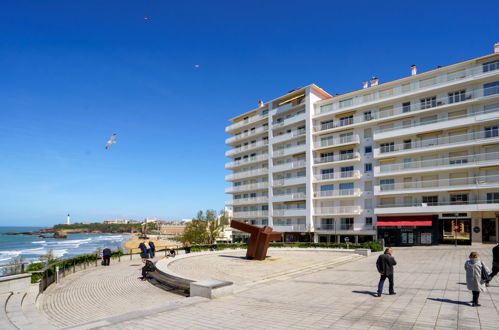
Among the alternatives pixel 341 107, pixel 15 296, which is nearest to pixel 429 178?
pixel 341 107

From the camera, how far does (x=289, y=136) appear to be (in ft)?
172

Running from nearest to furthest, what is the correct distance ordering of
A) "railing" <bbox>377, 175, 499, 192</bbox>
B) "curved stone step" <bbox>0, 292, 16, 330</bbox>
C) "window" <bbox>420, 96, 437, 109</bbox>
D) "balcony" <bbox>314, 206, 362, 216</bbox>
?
1. "curved stone step" <bbox>0, 292, 16, 330</bbox>
2. "railing" <bbox>377, 175, 499, 192</bbox>
3. "window" <bbox>420, 96, 437, 109</bbox>
4. "balcony" <bbox>314, 206, 362, 216</bbox>

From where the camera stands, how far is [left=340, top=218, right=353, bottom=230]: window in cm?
4509

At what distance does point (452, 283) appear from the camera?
1317 centimetres

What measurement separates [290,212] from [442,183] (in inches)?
810

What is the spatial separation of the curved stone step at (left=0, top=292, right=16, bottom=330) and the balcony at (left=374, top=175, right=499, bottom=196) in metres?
37.7

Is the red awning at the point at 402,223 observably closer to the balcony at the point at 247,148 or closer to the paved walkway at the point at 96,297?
the balcony at the point at 247,148

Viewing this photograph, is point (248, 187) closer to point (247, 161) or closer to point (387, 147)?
point (247, 161)

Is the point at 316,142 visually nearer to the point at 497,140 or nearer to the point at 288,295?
the point at 497,140

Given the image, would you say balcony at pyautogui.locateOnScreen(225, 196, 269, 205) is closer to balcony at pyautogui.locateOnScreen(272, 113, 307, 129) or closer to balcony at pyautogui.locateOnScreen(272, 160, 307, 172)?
balcony at pyautogui.locateOnScreen(272, 160, 307, 172)

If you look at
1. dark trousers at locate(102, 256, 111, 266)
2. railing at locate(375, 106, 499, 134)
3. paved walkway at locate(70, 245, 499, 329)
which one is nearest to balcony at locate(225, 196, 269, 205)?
railing at locate(375, 106, 499, 134)

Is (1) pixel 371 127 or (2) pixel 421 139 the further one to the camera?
(1) pixel 371 127

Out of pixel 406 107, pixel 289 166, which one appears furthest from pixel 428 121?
pixel 289 166

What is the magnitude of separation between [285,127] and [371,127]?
13658mm
